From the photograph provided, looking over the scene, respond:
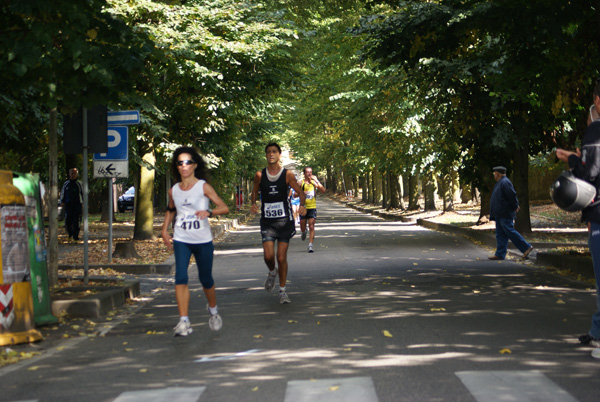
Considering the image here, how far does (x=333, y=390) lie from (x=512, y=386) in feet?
4.05

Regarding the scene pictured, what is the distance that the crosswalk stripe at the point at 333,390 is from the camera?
5824 millimetres

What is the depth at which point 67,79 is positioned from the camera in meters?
9.94

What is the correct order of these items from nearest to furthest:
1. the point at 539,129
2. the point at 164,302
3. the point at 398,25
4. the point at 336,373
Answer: the point at 336,373
the point at 164,302
the point at 398,25
the point at 539,129

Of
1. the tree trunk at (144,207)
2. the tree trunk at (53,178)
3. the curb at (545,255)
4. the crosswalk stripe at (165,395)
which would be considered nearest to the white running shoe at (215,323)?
the crosswalk stripe at (165,395)

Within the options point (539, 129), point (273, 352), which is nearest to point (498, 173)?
point (539, 129)

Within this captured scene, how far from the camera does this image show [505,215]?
55.8 ft

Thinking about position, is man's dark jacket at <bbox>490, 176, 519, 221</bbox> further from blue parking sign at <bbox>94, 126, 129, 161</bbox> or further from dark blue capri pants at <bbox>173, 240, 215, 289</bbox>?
dark blue capri pants at <bbox>173, 240, 215, 289</bbox>

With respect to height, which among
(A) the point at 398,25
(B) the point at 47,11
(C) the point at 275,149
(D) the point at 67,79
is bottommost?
(C) the point at 275,149

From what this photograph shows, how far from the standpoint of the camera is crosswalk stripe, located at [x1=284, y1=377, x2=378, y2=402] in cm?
582

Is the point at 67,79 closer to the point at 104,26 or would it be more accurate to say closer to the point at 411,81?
the point at 104,26

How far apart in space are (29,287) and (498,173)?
431 inches

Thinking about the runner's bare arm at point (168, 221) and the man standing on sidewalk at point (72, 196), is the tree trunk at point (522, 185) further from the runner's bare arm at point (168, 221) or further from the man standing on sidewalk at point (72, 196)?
the runner's bare arm at point (168, 221)

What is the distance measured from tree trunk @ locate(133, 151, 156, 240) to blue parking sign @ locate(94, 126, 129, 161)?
735cm

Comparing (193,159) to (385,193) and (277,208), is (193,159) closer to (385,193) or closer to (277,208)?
(277,208)
